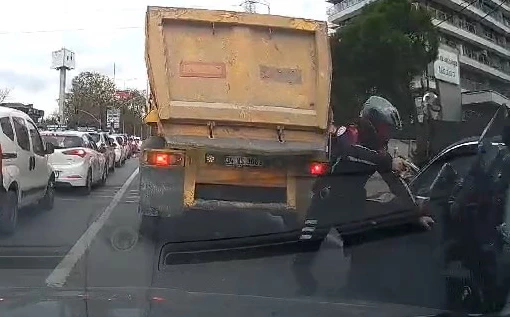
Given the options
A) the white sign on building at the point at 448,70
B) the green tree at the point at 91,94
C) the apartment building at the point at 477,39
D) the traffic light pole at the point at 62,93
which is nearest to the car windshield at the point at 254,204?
the white sign on building at the point at 448,70

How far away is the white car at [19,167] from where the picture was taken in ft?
32.1

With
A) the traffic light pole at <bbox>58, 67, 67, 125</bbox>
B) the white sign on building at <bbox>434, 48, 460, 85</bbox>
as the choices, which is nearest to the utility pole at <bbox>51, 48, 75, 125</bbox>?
the traffic light pole at <bbox>58, 67, 67, 125</bbox>

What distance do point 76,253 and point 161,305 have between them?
218 inches

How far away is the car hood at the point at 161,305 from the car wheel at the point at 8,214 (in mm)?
6239

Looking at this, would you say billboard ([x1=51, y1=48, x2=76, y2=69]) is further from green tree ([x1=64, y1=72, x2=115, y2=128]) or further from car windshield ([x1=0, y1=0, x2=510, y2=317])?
car windshield ([x1=0, y1=0, x2=510, y2=317])

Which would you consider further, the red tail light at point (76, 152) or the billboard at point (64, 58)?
the billboard at point (64, 58)

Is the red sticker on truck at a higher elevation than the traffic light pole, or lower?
lower

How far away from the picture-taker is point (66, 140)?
53.7 feet

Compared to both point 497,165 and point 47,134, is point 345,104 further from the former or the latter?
point 497,165

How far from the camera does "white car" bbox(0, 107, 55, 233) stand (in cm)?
978

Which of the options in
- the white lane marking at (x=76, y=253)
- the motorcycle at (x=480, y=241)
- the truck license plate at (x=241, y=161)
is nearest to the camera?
the motorcycle at (x=480, y=241)

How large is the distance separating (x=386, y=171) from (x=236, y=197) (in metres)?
3.19

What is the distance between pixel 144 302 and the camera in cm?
339

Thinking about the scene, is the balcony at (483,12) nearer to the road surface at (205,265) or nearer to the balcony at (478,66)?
the balcony at (478,66)
